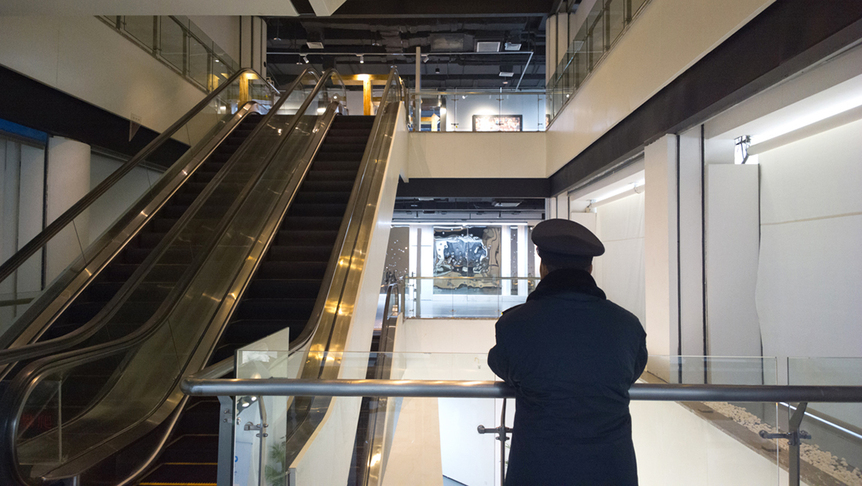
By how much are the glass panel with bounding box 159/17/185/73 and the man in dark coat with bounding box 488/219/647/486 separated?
8098mm

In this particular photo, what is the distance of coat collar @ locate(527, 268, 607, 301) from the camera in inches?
50.8

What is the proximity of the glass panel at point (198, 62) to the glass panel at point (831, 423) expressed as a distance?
9.24 metres

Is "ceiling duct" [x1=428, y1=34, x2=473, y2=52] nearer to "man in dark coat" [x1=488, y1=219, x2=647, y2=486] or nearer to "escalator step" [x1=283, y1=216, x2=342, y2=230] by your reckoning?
"escalator step" [x1=283, y1=216, x2=342, y2=230]

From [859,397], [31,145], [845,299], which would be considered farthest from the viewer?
[31,145]

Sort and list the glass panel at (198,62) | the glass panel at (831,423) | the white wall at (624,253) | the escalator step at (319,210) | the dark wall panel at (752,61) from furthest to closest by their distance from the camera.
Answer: the glass panel at (198,62)
the white wall at (624,253)
the escalator step at (319,210)
the dark wall panel at (752,61)
the glass panel at (831,423)

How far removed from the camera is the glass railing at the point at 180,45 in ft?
22.0

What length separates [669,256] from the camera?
4.71 m

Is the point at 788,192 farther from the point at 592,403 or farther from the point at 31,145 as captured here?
the point at 31,145

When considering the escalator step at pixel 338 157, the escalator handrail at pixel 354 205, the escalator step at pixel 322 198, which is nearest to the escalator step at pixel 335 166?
the escalator step at pixel 338 157

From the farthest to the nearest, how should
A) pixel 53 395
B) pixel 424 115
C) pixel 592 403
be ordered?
pixel 424 115
pixel 53 395
pixel 592 403

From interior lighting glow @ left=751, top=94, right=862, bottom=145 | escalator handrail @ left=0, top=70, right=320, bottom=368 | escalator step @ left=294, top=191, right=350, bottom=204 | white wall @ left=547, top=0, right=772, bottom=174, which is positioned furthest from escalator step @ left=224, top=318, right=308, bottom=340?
interior lighting glow @ left=751, top=94, right=862, bottom=145

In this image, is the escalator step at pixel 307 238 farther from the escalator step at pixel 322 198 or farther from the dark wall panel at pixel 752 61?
the dark wall panel at pixel 752 61

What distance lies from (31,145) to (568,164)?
800 centimetres

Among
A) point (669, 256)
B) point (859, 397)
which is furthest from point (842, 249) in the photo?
point (859, 397)
